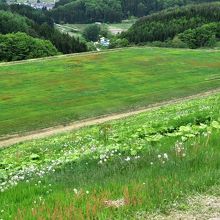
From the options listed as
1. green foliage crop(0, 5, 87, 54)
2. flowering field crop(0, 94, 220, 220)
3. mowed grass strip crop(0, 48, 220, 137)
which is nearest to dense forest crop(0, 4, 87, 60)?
green foliage crop(0, 5, 87, 54)

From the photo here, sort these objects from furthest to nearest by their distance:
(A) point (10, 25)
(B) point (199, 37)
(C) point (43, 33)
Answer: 1. (C) point (43, 33)
2. (B) point (199, 37)
3. (A) point (10, 25)

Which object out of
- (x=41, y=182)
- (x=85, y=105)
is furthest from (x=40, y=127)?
(x=41, y=182)

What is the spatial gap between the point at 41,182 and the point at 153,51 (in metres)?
89.9

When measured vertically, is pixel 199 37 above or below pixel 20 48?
below

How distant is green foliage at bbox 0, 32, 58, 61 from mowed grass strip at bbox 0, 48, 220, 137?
128 feet

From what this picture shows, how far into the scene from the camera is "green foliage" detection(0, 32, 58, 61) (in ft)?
412

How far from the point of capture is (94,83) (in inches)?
Result: 2751

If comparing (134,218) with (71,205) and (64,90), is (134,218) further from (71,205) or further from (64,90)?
(64,90)

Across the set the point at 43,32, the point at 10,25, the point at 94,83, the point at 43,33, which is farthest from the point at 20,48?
the point at 94,83

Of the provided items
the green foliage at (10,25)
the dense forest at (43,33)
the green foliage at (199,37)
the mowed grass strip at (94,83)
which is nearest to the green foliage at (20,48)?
the dense forest at (43,33)

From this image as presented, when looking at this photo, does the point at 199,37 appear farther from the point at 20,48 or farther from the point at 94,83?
the point at 94,83

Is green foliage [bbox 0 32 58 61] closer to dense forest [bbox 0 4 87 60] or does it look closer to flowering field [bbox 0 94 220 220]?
dense forest [bbox 0 4 87 60]

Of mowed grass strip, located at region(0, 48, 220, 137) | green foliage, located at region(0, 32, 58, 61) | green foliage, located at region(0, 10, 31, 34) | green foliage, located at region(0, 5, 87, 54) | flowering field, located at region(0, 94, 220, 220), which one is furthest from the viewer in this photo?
green foliage, located at region(0, 10, 31, 34)

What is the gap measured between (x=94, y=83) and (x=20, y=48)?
63686 millimetres
